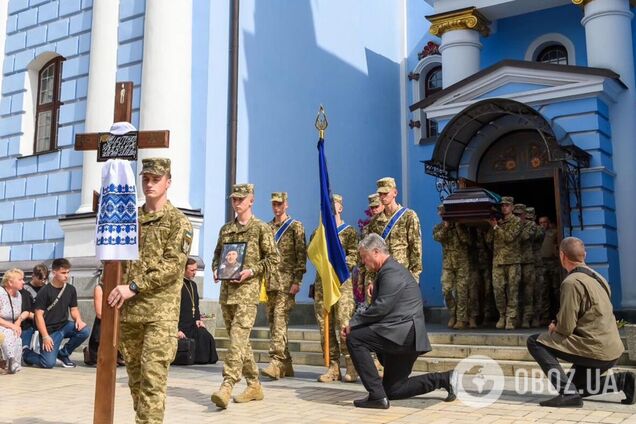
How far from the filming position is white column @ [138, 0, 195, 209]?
12320 mm

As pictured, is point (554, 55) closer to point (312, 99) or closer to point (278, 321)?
point (312, 99)

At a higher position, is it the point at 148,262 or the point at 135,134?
the point at 135,134

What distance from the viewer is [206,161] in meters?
13.0

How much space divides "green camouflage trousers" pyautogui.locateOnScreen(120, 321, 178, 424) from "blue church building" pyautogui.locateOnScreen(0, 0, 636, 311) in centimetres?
716

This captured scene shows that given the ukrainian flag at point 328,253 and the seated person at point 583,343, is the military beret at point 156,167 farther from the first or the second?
the seated person at point 583,343

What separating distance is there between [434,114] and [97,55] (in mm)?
6681

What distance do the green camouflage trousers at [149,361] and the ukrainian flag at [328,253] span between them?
3238 mm

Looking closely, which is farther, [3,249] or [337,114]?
[337,114]

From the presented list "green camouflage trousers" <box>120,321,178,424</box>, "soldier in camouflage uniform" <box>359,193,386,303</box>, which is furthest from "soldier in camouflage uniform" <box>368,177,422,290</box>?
"green camouflage trousers" <box>120,321,178,424</box>

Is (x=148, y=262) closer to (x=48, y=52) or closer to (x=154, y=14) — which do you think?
(x=154, y=14)

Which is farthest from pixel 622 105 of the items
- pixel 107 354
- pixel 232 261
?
pixel 107 354

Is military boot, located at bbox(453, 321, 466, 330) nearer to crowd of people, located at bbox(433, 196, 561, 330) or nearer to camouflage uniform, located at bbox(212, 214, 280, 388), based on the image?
crowd of people, located at bbox(433, 196, 561, 330)

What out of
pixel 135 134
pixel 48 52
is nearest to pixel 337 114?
pixel 48 52

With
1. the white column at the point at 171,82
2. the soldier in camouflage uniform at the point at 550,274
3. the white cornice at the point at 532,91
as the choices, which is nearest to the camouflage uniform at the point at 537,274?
the soldier in camouflage uniform at the point at 550,274
